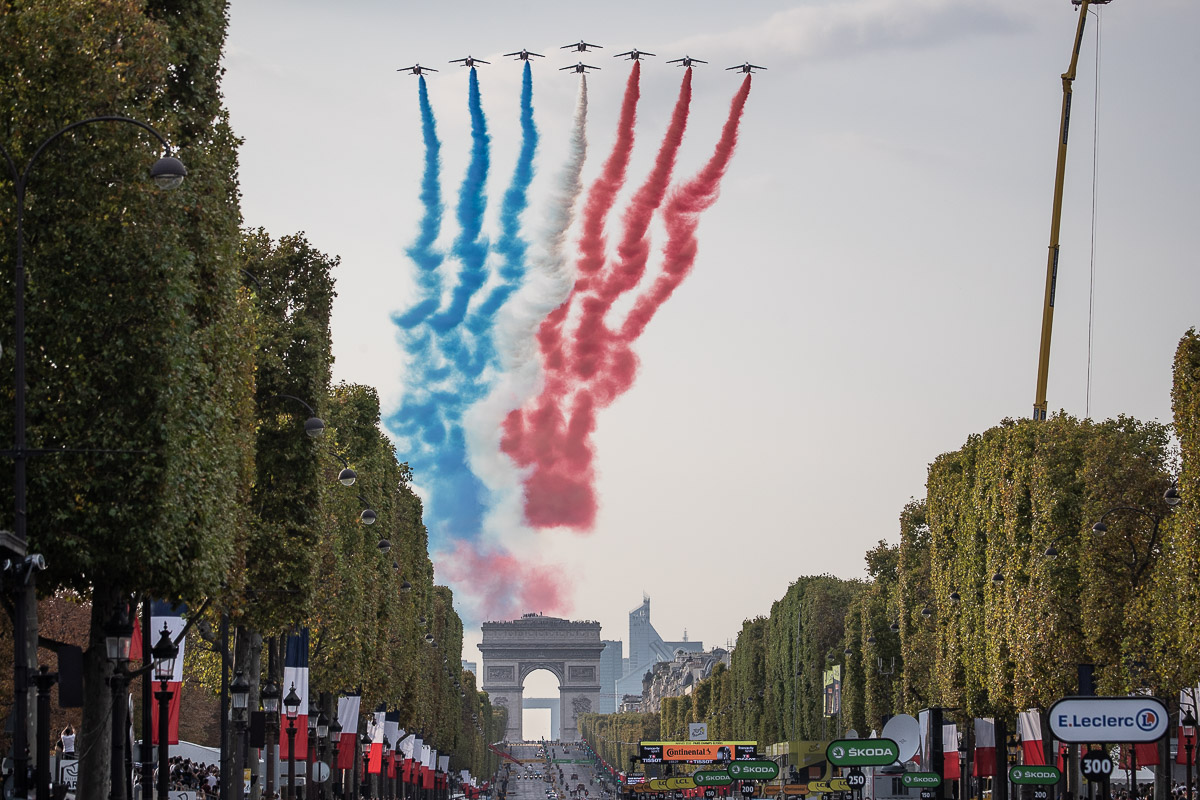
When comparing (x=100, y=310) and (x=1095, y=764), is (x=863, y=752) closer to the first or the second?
(x=1095, y=764)

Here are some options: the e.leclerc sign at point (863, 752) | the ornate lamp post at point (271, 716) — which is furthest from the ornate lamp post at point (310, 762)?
the e.leclerc sign at point (863, 752)

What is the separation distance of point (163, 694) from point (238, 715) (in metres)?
8.50

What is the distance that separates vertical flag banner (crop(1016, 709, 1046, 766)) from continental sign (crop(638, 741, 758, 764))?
43.0 m

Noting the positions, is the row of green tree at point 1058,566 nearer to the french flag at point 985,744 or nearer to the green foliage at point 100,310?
the french flag at point 985,744

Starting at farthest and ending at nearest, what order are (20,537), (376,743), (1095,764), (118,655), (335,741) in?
1. (376,743)
2. (335,741)
3. (118,655)
4. (20,537)
5. (1095,764)

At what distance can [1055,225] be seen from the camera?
92.8 m

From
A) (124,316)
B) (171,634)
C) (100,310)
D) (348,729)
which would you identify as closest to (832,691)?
(348,729)

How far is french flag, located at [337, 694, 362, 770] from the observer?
200 ft

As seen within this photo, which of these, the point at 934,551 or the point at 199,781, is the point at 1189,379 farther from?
the point at 199,781

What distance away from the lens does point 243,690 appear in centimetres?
4272

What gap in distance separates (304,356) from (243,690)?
9.32 meters

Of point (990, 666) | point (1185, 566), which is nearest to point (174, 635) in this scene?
point (1185, 566)

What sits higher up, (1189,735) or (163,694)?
(163,694)

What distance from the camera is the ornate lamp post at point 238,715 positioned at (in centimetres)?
4266
